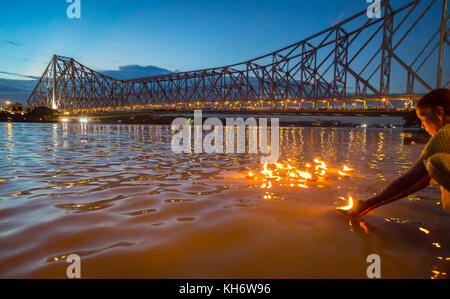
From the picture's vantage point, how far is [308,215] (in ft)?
9.87

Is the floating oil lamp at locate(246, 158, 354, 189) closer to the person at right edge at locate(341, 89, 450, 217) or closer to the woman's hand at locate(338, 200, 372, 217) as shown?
the woman's hand at locate(338, 200, 372, 217)

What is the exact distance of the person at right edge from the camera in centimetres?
185

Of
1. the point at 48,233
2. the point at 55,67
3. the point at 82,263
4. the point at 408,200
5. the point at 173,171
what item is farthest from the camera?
the point at 55,67

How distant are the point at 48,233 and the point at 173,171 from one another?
345cm

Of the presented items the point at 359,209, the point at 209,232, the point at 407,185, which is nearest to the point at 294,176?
the point at 359,209

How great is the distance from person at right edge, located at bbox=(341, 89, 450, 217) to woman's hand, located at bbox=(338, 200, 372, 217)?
0.18m

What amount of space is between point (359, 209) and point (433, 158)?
1102 mm

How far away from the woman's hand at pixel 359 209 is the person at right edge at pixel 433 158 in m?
0.18

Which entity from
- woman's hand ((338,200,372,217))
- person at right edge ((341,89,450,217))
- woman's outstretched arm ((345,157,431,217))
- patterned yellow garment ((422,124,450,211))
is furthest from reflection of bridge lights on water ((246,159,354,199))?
patterned yellow garment ((422,124,450,211))

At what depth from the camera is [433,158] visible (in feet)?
6.13

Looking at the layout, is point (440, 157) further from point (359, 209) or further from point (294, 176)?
point (294, 176)

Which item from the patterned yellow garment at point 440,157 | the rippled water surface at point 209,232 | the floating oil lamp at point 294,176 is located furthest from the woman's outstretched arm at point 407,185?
the floating oil lamp at point 294,176
